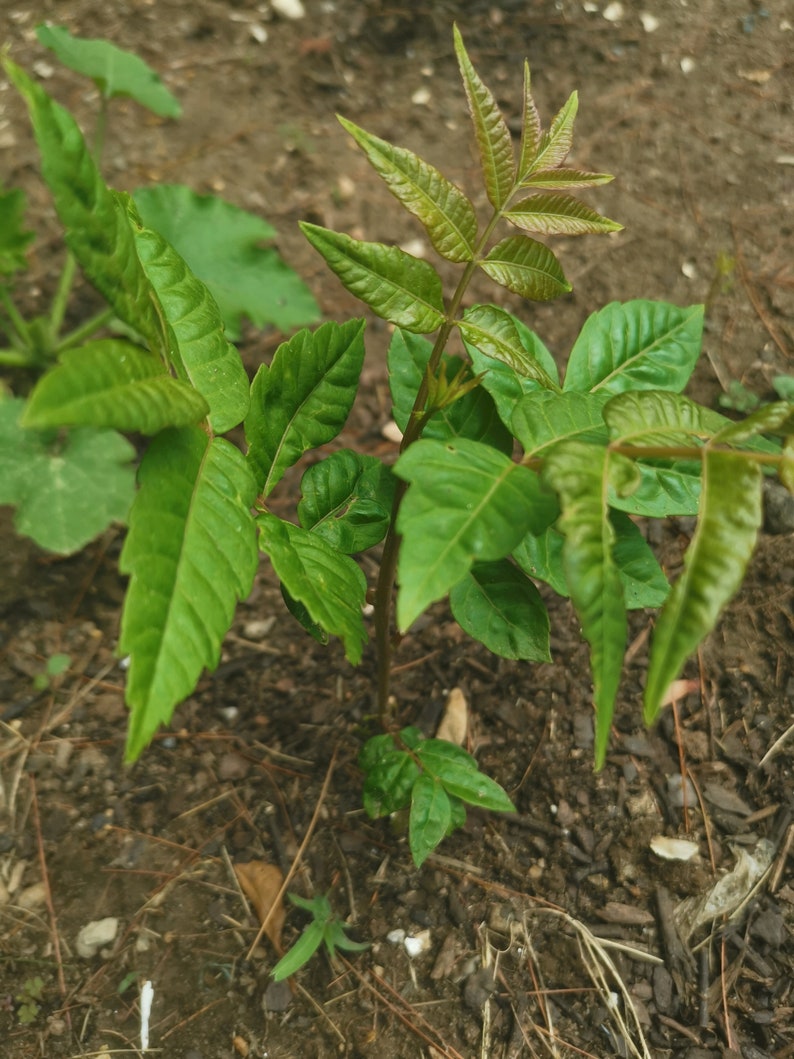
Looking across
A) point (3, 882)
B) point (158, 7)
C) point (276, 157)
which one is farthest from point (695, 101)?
point (3, 882)

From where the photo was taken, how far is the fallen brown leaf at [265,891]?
182 cm

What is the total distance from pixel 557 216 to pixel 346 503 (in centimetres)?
57

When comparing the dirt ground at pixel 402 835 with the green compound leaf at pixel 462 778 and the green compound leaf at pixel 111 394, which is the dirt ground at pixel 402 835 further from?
the green compound leaf at pixel 111 394

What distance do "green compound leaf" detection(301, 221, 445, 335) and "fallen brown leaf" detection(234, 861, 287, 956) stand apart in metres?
1.33

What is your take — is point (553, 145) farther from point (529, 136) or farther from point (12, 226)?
point (12, 226)

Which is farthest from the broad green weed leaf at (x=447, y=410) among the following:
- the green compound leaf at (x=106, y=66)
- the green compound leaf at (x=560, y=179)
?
the green compound leaf at (x=106, y=66)

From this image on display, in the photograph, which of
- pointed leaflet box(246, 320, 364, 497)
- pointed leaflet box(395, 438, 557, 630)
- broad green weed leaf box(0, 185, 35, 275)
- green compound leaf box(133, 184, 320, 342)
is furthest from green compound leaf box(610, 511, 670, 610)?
green compound leaf box(133, 184, 320, 342)

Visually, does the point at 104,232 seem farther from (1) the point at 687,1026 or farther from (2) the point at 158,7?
(2) the point at 158,7

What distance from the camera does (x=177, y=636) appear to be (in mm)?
946

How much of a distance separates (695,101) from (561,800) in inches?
110

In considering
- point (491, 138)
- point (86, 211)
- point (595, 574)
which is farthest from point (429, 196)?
point (595, 574)

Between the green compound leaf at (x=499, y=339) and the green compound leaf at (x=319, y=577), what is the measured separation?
381mm

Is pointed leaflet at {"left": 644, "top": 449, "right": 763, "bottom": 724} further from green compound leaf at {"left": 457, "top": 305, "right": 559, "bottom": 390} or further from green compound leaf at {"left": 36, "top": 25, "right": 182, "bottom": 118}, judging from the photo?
green compound leaf at {"left": 36, "top": 25, "right": 182, "bottom": 118}

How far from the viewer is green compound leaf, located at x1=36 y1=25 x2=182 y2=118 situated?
2582mm
